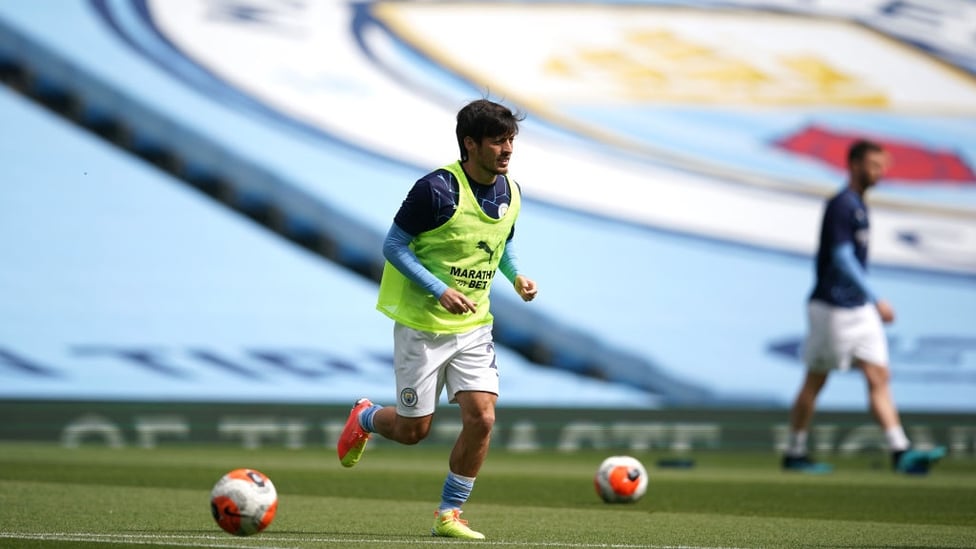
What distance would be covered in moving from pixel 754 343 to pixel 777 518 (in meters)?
11.1

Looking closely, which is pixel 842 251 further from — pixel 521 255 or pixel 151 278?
pixel 151 278

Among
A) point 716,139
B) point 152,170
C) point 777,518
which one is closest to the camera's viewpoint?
point 777,518

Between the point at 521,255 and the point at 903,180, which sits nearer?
the point at 521,255

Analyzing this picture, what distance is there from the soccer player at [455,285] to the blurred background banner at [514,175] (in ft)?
34.1

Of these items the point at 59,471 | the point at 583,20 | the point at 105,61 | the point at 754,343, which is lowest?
the point at 59,471

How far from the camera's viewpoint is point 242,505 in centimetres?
591

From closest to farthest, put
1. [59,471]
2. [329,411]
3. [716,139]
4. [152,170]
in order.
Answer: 1. [59,471]
2. [329,411]
3. [152,170]
4. [716,139]

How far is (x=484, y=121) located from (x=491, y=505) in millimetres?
2738

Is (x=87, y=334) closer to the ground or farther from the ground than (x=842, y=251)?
closer to the ground

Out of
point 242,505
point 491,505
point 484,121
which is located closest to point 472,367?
point 484,121

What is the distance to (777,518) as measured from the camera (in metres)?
7.50

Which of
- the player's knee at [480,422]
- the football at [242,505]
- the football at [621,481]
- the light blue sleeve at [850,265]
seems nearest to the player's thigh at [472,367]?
the player's knee at [480,422]

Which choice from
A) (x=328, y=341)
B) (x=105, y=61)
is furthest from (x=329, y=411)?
(x=105, y=61)

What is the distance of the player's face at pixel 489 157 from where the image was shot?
6367 mm
